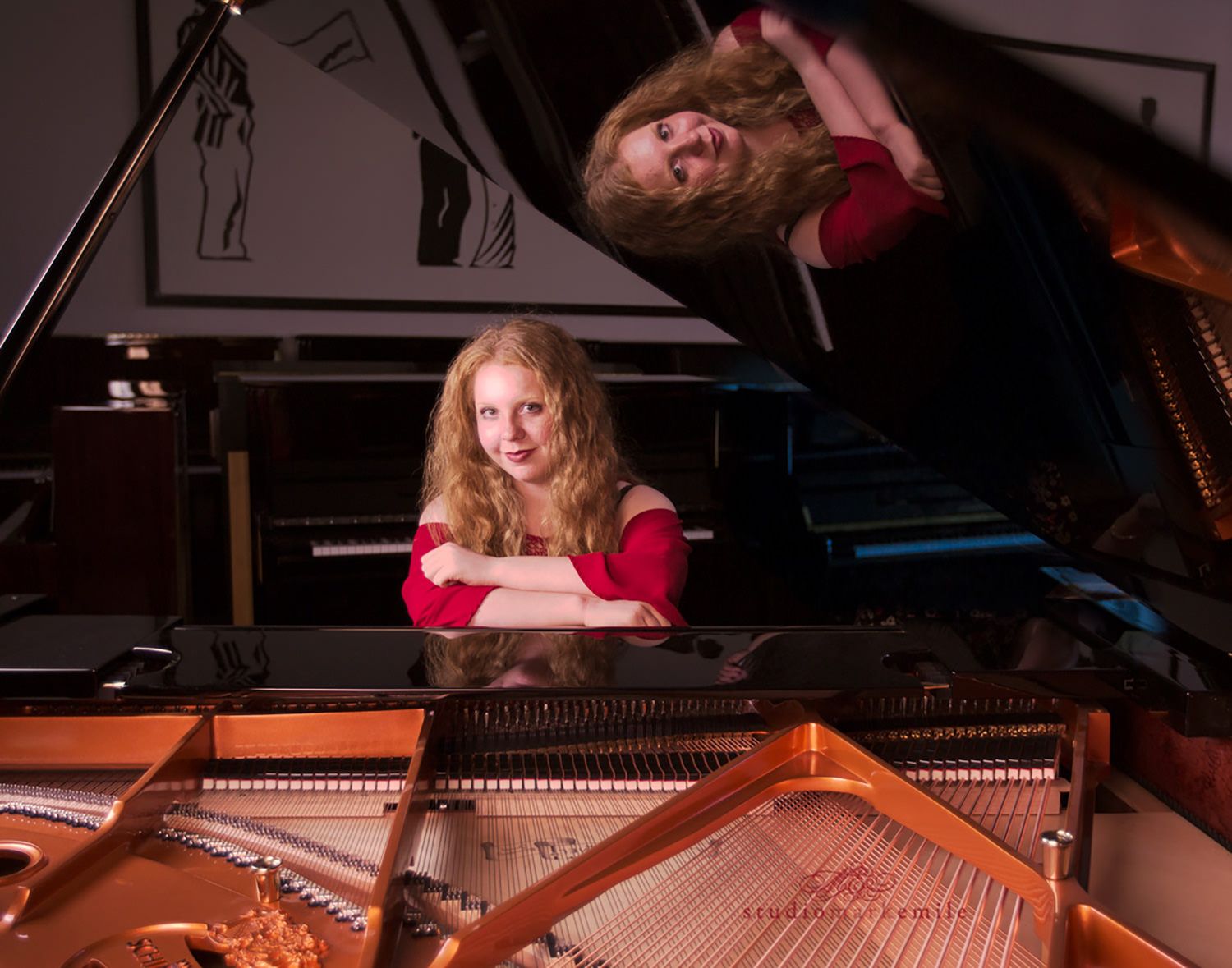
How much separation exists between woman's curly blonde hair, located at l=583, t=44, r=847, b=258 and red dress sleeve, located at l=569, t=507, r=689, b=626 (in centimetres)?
85

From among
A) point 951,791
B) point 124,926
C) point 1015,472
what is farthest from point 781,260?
point 124,926

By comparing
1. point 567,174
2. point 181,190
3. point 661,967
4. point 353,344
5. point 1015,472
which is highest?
point 181,190

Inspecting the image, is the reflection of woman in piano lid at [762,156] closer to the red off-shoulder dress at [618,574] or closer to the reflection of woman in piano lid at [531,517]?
the reflection of woman in piano lid at [531,517]

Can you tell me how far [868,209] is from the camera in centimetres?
203

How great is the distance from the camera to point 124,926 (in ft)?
3.84

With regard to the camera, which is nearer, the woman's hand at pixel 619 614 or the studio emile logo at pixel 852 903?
the studio emile logo at pixel 852 903

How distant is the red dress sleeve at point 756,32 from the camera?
1754 mm

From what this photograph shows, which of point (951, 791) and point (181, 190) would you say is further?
point (181, 190)

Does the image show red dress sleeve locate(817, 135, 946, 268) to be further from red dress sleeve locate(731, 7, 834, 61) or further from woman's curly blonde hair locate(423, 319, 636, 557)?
woman's curly blonde hair locate(423, 319, 636, 557)

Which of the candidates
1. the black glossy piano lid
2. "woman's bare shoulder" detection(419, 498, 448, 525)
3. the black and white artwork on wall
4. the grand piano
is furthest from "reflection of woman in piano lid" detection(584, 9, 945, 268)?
the black and white artwork on wall

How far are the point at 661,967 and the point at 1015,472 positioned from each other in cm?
144

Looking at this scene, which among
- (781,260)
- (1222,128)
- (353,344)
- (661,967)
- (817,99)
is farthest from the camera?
(353,344)

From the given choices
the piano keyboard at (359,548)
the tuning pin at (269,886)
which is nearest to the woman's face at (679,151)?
the piano keyboard at (359,548)

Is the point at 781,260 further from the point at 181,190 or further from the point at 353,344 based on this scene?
the point at 181,190
